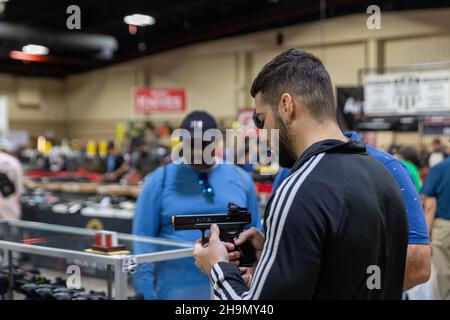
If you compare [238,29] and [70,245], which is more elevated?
[238,29]

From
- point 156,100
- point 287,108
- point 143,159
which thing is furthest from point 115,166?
point 287,108

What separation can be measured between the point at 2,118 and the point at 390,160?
14301 mm

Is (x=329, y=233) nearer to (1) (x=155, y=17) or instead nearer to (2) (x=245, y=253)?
(2) (x=245, y=253)

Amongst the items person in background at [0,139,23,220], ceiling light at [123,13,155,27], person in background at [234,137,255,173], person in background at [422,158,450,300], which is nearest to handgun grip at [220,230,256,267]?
person in background at [422,158,450,300]

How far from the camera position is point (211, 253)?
1463mm

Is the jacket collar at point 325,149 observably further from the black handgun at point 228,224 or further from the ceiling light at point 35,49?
the ceiling light at point 35,49

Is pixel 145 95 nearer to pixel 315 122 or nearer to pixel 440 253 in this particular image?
pixel 440 253

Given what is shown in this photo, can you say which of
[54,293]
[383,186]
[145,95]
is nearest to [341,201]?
[383,186]

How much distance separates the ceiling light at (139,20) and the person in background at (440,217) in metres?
11.0

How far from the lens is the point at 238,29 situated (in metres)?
15.2

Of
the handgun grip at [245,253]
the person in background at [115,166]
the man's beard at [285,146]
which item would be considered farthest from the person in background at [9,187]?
the man's beard at [285,146]

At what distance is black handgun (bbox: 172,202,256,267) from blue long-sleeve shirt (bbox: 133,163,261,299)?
108 centimetres

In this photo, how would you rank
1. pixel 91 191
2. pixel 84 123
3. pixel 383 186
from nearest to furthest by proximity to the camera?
pixel 383 186, pixel 91 191, pixel 84 123

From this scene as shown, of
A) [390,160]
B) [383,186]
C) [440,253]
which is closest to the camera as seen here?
[383,186]
